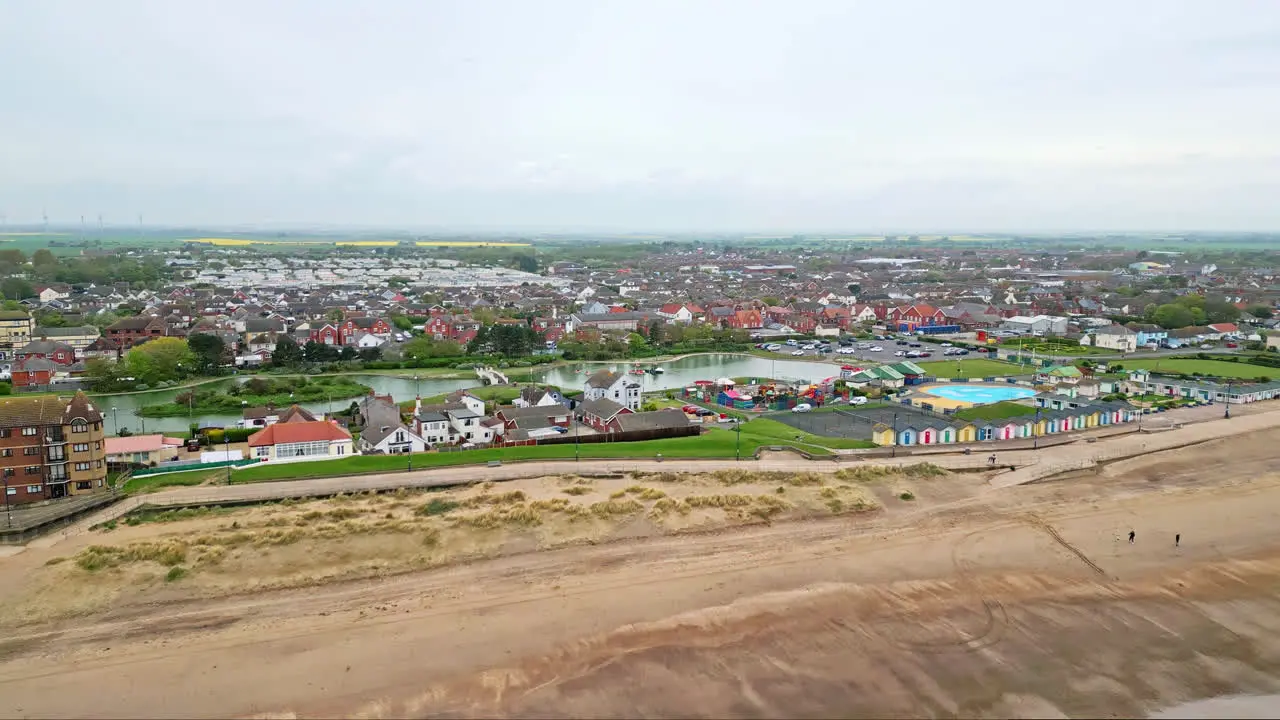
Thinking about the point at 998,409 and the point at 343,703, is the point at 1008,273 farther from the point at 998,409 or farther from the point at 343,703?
the point at 343,703

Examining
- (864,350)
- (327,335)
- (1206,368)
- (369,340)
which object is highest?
(327,335)

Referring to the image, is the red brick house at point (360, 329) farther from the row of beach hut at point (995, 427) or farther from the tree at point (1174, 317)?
the tree at point (1174, 317)

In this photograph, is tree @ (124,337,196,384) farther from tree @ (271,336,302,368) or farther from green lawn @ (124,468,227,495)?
green lawn @ (124,468,227,495)

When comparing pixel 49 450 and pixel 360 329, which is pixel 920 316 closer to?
pixel 360 329

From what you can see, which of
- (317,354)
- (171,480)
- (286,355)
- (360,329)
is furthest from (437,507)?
(360,329)

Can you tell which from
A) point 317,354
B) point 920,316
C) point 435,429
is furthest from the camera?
point 920,316

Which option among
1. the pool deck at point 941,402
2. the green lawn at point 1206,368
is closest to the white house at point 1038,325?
the green lawn at point 1206,368
